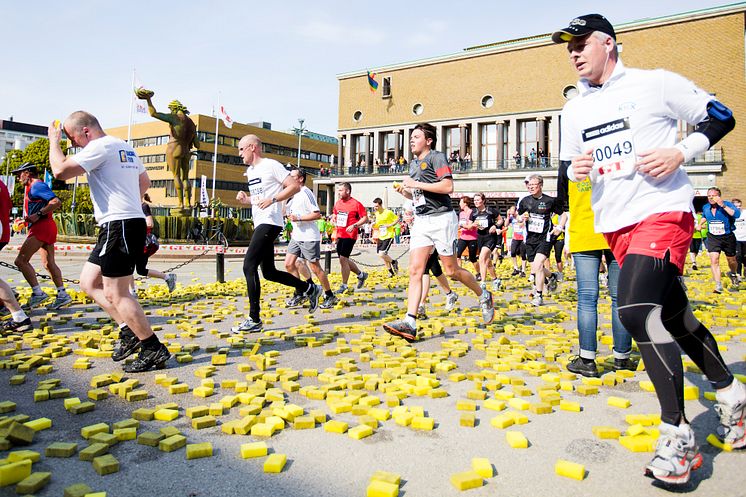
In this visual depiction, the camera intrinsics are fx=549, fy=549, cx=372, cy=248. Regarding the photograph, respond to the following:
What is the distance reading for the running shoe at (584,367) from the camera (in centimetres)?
467

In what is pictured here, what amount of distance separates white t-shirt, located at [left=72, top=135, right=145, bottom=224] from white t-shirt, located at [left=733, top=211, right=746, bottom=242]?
40.3 feet

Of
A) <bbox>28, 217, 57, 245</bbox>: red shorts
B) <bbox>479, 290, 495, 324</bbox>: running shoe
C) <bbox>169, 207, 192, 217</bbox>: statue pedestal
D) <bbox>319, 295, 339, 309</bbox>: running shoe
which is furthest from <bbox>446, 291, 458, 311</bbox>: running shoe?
<bbox>169, 207, 192, 217</bbox>: statue pedestal

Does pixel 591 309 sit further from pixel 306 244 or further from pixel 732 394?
pixel 306 244

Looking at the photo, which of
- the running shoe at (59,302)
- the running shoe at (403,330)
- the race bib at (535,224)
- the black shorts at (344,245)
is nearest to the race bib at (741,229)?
the race bib at (535,224)

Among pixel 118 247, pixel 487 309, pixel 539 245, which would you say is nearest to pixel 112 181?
pixel 118 247

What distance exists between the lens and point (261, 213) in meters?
6.73

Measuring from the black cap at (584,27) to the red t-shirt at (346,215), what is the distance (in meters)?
7.54

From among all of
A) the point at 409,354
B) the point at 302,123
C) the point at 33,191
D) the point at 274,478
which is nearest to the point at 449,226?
the point at 409,354

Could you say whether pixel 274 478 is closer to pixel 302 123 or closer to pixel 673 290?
pixel 673 290

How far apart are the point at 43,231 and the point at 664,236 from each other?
8490 millimetres

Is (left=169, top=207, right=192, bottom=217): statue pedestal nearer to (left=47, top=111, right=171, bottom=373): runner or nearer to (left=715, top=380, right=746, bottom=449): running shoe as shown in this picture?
(left=47, top=111, right=171, bottom=373): runner

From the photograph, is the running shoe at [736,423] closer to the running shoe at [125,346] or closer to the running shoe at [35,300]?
the running shoe at [125,346]

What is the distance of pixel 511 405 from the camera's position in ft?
12.5

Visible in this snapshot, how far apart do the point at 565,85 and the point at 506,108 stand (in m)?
5.67
